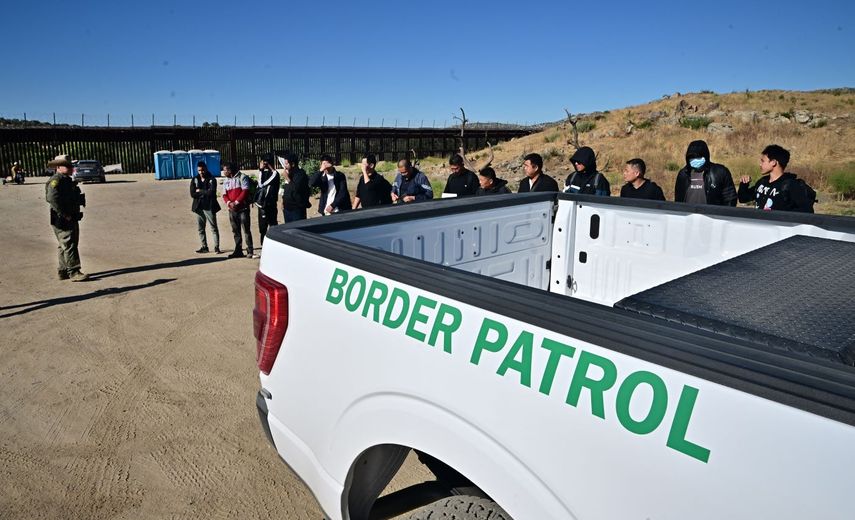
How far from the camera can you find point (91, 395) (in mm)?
4641

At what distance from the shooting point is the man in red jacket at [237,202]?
9.87 meters

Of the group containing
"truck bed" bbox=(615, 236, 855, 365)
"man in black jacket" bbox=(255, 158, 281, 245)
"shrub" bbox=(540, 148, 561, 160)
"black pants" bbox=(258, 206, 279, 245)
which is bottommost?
"black pants" bbox=(258, 206, 279, 245)

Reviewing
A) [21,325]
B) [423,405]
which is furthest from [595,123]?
[423,405]

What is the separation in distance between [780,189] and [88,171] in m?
27.2

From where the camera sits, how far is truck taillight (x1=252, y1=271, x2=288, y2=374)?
221cm

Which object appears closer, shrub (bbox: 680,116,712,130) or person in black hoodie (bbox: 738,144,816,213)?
person in black hoodie (bbox: 738,144,816,213)

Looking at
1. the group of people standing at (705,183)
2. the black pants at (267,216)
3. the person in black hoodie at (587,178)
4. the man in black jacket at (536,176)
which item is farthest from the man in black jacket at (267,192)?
the person in black hoodie at (587,178)

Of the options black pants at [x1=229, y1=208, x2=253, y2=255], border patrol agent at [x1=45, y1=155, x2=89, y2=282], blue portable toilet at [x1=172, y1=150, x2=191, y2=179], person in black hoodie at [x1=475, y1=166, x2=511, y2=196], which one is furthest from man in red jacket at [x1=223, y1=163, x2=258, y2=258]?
blue portable toilet at [x1=172, y1=150, x2=191, y2=179]

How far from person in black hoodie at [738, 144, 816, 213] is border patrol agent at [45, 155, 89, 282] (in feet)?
27.0

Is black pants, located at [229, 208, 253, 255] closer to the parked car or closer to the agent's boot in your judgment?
the agent's boot

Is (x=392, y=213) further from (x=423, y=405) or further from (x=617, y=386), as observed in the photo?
(x=617, y=386)

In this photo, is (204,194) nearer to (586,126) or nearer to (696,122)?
(696,122)

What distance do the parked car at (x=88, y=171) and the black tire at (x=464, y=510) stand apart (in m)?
28.0

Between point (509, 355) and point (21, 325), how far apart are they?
21.7ft
